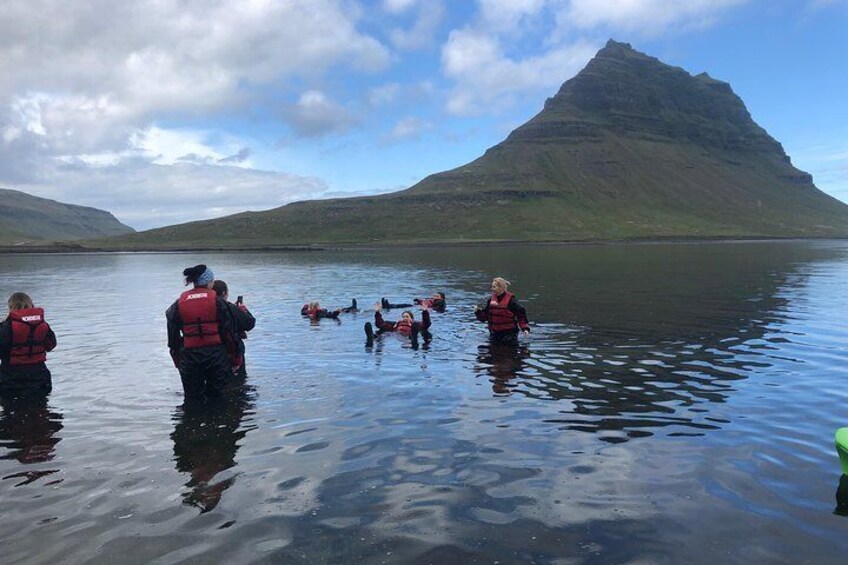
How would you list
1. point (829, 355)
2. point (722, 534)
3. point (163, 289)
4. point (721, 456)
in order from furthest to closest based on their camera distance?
point (163, 289) → point (829, 355) → point (721, 456) → point (722, 534)

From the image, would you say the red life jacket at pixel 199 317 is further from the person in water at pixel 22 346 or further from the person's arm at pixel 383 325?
the person's arm at pixel 383 325

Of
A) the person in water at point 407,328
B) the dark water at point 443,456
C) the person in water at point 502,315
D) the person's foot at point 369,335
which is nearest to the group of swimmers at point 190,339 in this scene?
the dark water at point 443,456

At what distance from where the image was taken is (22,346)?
1405 centimetres

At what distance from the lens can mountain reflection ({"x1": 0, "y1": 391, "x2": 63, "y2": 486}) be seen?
1054cm

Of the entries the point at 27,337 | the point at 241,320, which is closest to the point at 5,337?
the point at 27,337

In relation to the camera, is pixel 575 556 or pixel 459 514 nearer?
pixel 575 556

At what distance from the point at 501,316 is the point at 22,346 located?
13.7 m

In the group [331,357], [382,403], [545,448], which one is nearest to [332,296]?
[331,357]

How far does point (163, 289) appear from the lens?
5084 cm

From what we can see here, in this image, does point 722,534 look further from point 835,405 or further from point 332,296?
point 332,296

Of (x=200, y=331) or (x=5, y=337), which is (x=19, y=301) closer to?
(x=5, y=337)

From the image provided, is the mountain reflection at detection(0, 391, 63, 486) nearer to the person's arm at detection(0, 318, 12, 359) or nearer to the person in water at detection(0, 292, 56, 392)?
the person in water at detection(0, 292, 56, 392)

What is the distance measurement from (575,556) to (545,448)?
3.74 metres

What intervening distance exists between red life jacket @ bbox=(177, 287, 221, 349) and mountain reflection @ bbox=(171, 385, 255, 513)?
1.58m
